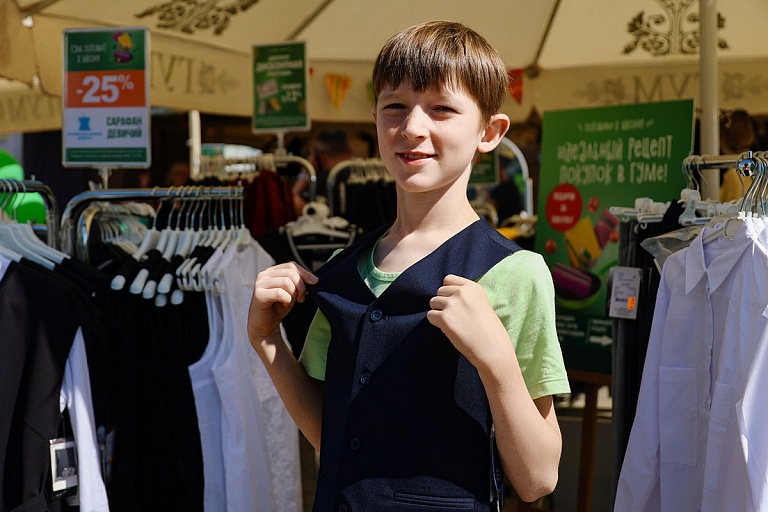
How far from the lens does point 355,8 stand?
4.31 metres

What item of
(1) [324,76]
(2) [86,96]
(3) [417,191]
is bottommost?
(3) [417,191]

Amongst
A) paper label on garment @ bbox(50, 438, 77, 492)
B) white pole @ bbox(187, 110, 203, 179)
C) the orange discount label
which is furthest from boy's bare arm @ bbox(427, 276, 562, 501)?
white pole @ bbox(187, 110, 203, 179)

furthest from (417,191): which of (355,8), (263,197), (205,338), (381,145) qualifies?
(355,8)

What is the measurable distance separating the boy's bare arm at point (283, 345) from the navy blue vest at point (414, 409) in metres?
0.16

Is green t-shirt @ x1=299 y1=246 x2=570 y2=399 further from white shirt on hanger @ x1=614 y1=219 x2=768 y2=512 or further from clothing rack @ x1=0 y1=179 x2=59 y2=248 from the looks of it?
clothing rack @ x1=0 y1=179 x2=59 y2=248

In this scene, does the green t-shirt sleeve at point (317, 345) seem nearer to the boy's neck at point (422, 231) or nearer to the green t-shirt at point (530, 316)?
the boy's neck at point (422, 231)

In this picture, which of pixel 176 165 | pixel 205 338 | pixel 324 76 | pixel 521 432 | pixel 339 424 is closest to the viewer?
pixel 521 432

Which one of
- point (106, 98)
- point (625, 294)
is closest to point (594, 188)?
point (625, 294)

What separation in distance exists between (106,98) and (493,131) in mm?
2241

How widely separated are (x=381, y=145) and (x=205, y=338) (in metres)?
1.37

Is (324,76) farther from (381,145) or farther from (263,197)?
(381,145)

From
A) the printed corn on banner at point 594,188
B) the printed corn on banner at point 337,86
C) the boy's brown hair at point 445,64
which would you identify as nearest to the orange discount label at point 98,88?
the printed corn on banner at point 337,86

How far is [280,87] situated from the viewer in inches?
159

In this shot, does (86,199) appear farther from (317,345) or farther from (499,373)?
(499,373)
